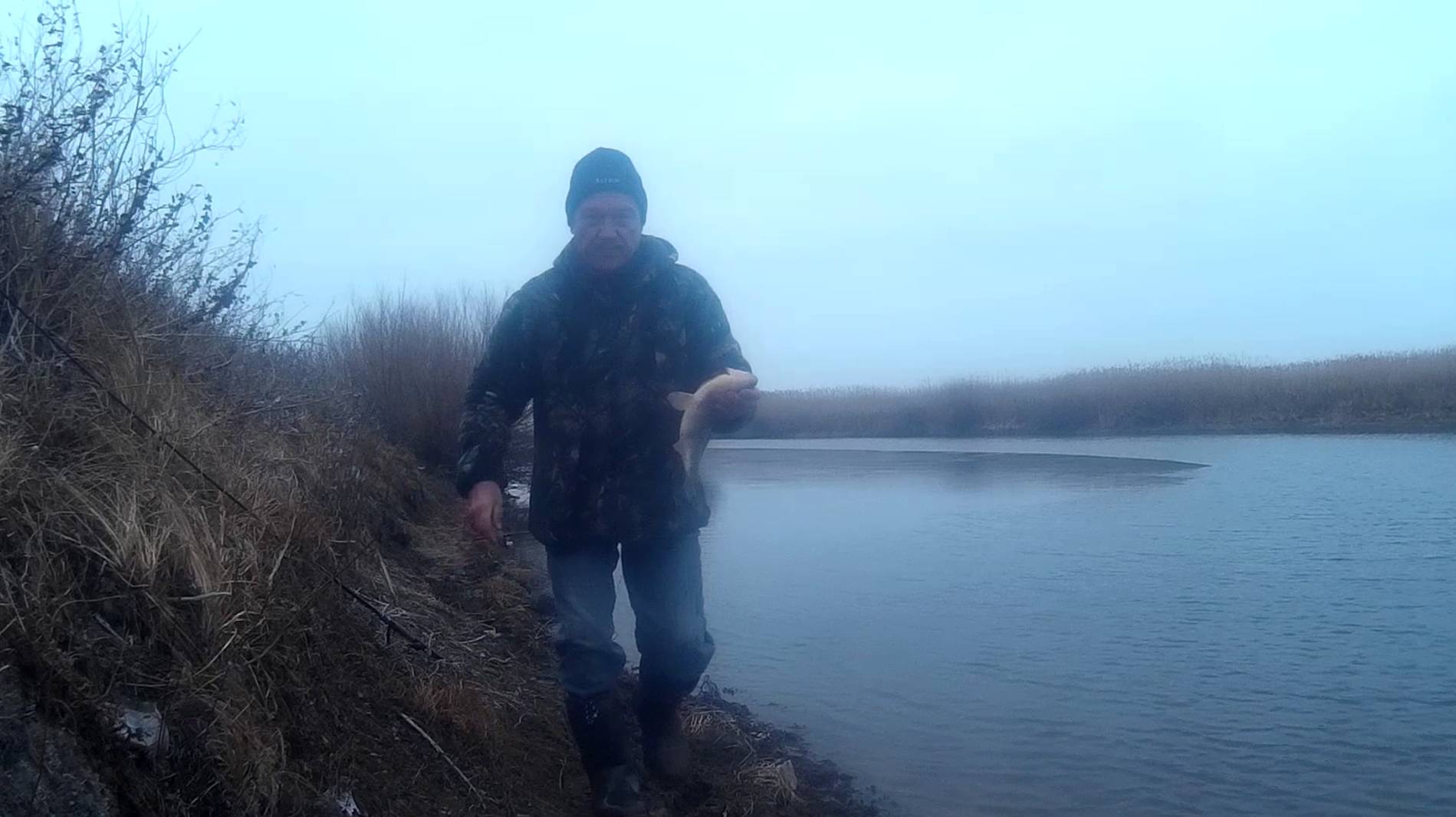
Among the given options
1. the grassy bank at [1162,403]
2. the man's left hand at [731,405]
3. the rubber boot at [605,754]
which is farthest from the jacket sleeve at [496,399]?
the grassy bank at [1162,403]

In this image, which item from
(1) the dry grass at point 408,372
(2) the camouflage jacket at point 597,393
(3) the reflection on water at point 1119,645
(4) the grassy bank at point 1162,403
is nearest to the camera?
(2) the camouflage jacket at point 597,393

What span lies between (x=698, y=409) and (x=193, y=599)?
176cm

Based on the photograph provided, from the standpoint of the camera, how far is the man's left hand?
4.30 m

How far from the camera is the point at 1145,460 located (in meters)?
25.4

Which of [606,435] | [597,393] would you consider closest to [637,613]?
[606,435]

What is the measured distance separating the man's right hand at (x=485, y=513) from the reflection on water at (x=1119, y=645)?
239 cm

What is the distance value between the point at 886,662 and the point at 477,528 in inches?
172

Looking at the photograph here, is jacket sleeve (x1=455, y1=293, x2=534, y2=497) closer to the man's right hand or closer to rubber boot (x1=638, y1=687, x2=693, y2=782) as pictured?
the man's right hand

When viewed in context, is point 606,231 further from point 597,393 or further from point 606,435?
point 606,435

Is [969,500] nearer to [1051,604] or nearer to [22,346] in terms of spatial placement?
[1051,604]

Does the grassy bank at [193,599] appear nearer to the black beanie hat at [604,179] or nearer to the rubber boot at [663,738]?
the rubber boot at [663,738]

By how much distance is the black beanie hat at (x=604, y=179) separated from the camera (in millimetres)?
4539

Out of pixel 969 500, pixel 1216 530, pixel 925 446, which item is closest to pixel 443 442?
pixel 969 500

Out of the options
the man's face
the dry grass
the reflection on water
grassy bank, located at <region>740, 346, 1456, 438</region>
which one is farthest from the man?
grassy bank, located at <region>740, 346, 1456, 438</region>
